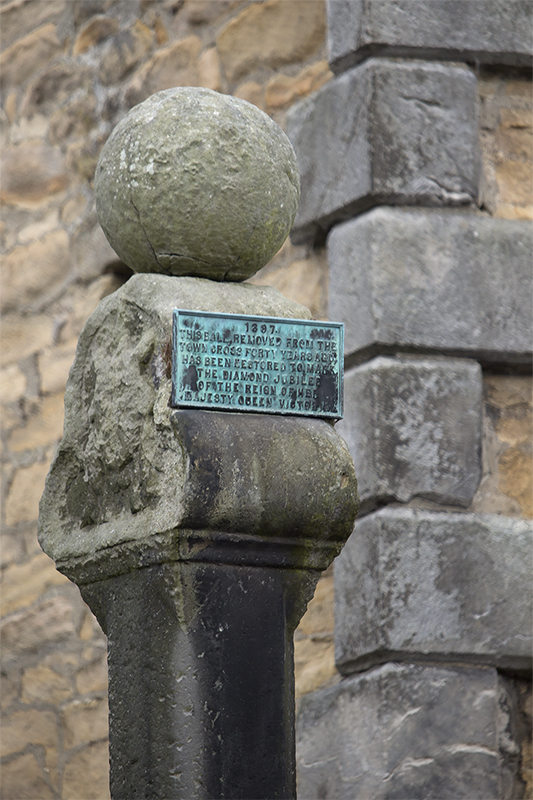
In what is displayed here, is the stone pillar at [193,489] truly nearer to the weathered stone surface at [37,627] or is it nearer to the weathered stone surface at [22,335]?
the weathered stone surface at [37,627]

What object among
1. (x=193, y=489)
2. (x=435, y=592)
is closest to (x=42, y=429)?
(x=435, y=592)

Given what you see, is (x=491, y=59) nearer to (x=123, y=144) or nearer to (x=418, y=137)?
(x=418, y=137)

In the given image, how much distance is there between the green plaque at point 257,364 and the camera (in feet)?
7.79

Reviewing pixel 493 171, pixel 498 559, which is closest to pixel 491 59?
pixel 493 171

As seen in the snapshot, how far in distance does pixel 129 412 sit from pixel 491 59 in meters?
1.93

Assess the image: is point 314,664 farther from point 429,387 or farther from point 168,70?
point 168,70

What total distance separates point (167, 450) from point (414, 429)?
4.29 ft

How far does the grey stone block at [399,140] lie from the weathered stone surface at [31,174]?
1.45 metres

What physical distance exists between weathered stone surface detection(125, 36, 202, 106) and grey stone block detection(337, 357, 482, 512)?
1.38 metres

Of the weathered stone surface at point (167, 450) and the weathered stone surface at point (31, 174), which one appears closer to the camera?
the weathered stone surface at point (167, 450)

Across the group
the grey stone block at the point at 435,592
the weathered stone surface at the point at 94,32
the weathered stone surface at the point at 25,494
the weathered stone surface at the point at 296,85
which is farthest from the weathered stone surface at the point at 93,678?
the weathered stone surface at the point at 94,32

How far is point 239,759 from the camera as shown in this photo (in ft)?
7.65

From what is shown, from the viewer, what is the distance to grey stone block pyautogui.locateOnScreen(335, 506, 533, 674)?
3.40 metres

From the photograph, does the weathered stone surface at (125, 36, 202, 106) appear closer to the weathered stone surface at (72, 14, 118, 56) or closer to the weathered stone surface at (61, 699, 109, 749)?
the weathered stone surface at (72, 14, 118, 56)
